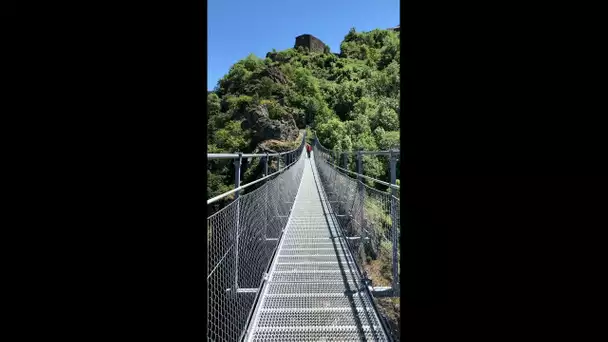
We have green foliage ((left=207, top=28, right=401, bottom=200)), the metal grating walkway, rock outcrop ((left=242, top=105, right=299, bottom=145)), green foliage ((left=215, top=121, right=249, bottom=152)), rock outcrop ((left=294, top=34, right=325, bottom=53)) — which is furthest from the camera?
rock outcrop ((left=294, top=34, right=325, bottom=53))

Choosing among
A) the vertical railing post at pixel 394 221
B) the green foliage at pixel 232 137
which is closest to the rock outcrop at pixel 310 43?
the green foliage at pixel 232 137

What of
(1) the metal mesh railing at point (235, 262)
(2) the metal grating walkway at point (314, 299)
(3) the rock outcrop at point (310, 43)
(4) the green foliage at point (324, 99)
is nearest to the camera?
(1) the metal mesh railing at point (235, 262)

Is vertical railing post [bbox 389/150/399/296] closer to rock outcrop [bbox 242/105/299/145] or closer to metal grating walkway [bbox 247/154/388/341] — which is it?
metal grating walkway [bbox 247/154/388/341]

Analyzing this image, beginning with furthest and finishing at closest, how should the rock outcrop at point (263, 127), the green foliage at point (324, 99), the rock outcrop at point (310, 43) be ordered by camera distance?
1. the rock outcrop at point (310, 43)
2. the green foliage at point (324, 99)
3. the rock outcrop at point (263, 127)

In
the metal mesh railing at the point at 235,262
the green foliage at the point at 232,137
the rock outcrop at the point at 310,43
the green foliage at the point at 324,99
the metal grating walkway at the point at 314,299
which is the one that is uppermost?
the rock outcrop at the point at 310,43

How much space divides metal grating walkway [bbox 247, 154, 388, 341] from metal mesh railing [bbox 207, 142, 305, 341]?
12 cm

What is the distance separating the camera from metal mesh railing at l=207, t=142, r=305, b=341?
1442 mm

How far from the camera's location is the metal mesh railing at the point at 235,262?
4.73 feet

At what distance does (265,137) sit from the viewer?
74.8ft

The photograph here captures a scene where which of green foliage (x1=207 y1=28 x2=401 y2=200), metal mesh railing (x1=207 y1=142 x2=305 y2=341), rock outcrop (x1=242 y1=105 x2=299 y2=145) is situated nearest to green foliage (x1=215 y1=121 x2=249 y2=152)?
green foliage (x1=207 y1=28 x2=401 y2=200)

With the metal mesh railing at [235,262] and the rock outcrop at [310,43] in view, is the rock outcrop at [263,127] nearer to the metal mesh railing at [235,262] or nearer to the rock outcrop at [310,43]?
the metal mesh railing at [235,262]

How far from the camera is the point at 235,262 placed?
2.03 meters
